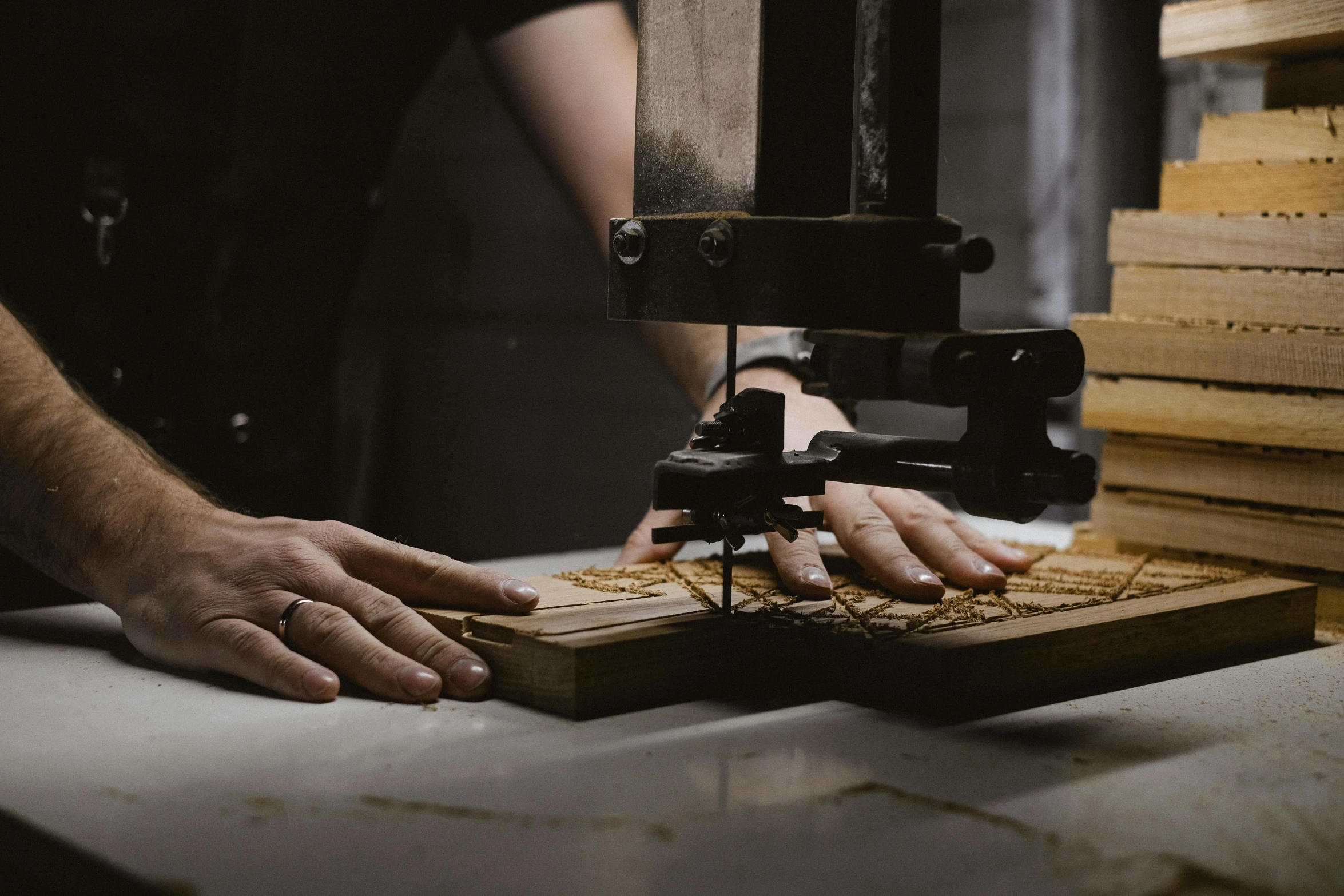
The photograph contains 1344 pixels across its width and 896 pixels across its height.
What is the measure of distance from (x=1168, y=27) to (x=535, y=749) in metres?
1.33

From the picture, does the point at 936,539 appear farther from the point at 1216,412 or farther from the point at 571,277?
the point at 571,277

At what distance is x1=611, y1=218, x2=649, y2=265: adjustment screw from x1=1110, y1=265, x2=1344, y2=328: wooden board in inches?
34.7

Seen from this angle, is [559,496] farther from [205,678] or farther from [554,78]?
[205,678]

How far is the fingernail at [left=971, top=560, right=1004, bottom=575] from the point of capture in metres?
1.37

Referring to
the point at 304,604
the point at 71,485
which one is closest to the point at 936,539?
the point at 304,604

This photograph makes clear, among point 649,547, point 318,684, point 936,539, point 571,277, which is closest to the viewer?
point 318,684

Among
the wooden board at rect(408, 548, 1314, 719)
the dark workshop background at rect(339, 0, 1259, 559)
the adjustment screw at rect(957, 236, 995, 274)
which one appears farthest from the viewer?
the dark workshop background at rect(339, 0, 1259, 559)

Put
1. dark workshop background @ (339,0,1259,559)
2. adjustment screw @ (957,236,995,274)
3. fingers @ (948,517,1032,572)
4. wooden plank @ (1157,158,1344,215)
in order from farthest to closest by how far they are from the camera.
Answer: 1. dark workshop background @ (339,0,1259,559)
2. wooden plank @ (1157,158,1344,215)
3. fingers @ (948,517,1032,572)
4. adjustment screw @ (957,236,995,274)

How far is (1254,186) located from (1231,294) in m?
0.15

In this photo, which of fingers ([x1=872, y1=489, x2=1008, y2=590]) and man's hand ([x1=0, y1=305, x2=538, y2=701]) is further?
fingers ([x1=872, y1=489, x2=1008, y2=590])

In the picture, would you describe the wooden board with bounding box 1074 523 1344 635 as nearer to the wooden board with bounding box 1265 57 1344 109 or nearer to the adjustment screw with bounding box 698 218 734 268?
the wooden board with bounding box 1265 57 1344 109

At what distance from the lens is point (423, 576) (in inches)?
48.6

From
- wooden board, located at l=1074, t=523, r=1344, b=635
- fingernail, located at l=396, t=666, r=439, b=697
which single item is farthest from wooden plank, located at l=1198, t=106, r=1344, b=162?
fingernail, located at l=396, t=666, r=439, b=697

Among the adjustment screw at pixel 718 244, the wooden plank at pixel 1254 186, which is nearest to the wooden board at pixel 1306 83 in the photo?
the wooden plank at pixel 1254 186
